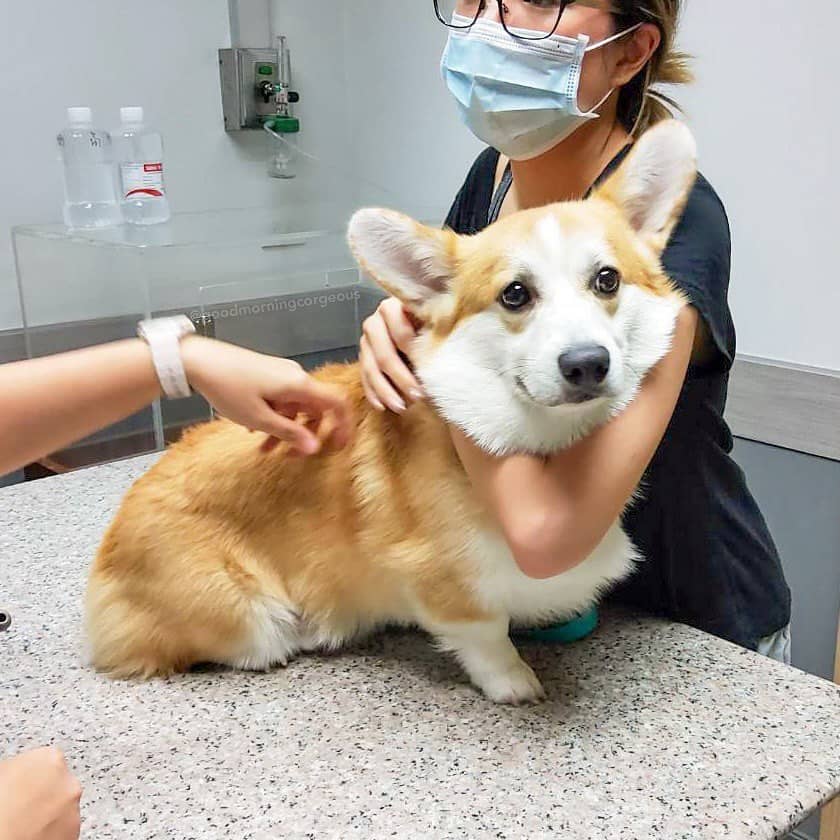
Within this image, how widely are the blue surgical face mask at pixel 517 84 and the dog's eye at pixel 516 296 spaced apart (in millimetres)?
341

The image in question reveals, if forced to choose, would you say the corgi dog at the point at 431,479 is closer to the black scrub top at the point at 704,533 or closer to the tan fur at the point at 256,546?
the tan fur at the point at 256,546

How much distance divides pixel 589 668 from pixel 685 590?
0.19 meters

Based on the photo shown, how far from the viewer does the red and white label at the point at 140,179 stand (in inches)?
85.7

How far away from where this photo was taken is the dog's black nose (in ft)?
2.40

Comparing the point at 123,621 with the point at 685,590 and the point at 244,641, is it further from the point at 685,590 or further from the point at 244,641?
the point at 685,590

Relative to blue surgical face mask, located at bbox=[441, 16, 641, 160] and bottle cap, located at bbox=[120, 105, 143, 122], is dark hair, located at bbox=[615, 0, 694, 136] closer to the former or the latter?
blue surgical face mask, located at bbox=[441, 16, 641, 160]

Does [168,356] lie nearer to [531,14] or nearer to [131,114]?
[531,14]

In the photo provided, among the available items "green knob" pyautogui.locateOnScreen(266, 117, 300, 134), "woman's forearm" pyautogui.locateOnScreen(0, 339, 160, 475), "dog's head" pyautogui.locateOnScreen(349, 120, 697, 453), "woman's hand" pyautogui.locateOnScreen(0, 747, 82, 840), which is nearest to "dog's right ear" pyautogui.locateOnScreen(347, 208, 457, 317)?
"dog's head" pyautogui.locateOnScreen(349, 120, 697, 453)

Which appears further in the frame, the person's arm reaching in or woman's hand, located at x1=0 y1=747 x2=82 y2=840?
the person's arm reaching in

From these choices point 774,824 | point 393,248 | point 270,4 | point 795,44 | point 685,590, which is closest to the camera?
point 774,824

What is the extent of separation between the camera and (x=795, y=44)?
1.56 metres

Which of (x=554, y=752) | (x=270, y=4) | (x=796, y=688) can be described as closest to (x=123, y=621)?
(x=554, y=752)

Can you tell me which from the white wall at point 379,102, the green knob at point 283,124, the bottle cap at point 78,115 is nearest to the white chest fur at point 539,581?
the white wall at point 379,102

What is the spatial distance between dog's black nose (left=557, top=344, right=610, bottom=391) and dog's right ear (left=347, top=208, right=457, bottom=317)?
193mm
